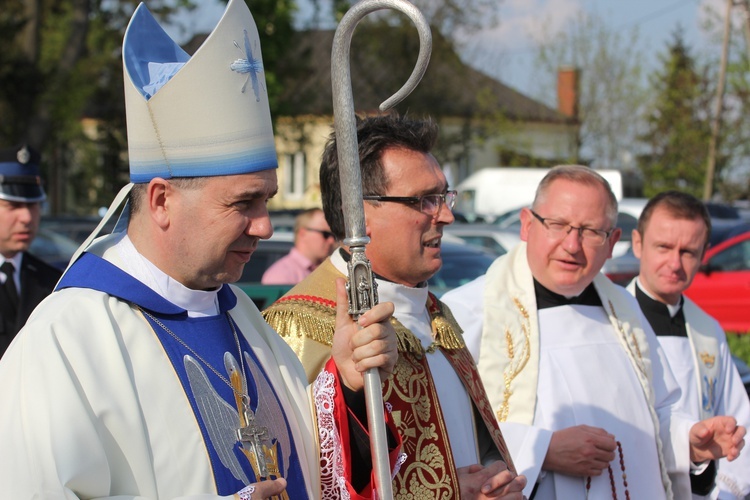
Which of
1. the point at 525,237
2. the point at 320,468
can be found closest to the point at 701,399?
the point at 525,237

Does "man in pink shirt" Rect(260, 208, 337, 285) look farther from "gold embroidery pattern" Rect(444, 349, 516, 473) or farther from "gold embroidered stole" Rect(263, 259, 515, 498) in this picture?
"gold embroidered stole" Rect(263, 259, 515, 498)

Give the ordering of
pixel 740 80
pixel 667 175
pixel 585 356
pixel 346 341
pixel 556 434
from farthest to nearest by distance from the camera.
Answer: pixel 667 175
pixel 740 80
pixel 585 356
pixel 556 434
pixel 346 341

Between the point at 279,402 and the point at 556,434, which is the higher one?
the point at 279,402

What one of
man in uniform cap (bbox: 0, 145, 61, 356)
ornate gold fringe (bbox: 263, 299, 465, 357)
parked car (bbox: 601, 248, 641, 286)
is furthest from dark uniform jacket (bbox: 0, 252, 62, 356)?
parked car (bbox: 601, 248, 641, 286)

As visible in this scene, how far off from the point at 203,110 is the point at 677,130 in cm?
2971

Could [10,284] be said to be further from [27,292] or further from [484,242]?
[484,242]

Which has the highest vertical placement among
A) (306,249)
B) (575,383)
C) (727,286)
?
(306,249)

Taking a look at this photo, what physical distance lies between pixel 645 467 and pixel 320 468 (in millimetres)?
1823

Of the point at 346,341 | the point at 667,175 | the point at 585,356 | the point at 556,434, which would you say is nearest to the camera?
the point at 346,341

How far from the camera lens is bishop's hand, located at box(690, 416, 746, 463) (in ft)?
13.4

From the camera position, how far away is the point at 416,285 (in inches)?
130

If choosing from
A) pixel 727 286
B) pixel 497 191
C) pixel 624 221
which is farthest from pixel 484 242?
pixel 497 191

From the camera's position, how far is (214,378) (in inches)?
96.2

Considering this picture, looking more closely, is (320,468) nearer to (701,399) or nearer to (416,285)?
(416,285)
